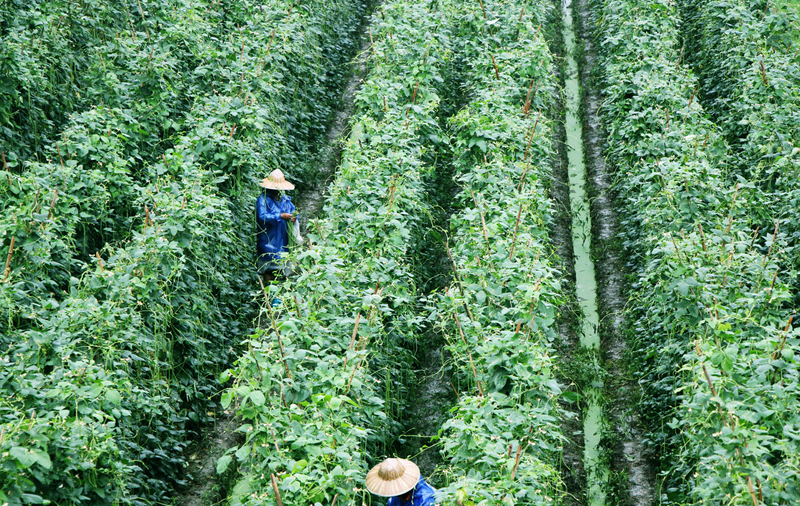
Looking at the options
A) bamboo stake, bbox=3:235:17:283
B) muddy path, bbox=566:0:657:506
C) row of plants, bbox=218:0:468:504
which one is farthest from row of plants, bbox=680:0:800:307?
bamboo stake, bbox=3:235:17:283

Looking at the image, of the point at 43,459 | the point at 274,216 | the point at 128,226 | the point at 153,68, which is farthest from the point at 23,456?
the point at 153,68

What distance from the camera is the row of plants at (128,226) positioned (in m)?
4.77

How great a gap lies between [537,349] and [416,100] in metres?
4.47

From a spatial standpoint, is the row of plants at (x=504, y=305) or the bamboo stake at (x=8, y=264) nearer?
the row of plants at (x=504, y=305)

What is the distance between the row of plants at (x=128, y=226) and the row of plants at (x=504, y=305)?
82.5 inches

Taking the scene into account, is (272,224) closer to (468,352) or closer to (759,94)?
(468,352)

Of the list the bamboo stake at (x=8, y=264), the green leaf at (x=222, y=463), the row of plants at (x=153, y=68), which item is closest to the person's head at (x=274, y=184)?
the row of plants at (x=153, y=68)

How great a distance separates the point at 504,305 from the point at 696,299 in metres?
1.43

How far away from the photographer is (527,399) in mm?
5035

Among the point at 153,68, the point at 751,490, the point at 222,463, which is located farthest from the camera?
the point at 153,68

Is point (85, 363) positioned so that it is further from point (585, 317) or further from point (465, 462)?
point (585, 317)

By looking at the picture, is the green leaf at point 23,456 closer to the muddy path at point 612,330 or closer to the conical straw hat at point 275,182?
the conical straw hat at point 275,182

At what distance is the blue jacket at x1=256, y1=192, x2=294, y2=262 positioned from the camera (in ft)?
24.7

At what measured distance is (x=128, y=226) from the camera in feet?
24.1
